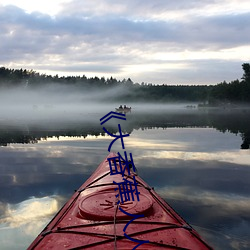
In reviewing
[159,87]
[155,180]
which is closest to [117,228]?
[155,180]

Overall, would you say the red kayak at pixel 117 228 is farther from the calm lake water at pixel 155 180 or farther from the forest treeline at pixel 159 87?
the forest treeline at pixel 159 87

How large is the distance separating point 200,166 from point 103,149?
729 cm

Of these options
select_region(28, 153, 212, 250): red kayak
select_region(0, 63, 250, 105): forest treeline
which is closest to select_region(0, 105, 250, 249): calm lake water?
select_region(28, 153, 212, 250): red kayak

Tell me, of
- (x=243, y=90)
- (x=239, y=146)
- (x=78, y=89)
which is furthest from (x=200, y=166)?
(x=78, y=89)

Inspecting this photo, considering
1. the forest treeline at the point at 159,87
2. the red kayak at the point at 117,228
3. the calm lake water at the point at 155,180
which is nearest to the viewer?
the red kayak at the point at 117,228

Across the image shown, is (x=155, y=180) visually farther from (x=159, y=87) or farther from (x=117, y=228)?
(x=159, y=87)

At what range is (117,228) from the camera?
204 inches

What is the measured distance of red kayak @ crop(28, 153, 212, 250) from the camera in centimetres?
A: 473

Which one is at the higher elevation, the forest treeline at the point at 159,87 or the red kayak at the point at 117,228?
the forest treeline at the point at 159,87

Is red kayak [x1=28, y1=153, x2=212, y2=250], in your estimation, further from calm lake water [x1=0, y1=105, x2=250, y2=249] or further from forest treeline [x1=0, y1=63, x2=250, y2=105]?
forest treeline [x1=0, y1=63, x2=250, y2=105]

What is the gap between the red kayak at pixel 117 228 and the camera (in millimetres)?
4727

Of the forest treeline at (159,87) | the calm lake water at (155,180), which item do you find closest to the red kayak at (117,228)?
the calm lake water at (155,180)

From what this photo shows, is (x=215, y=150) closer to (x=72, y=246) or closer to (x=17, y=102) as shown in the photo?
(x=72, y=246)

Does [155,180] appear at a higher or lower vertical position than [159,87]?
lower
